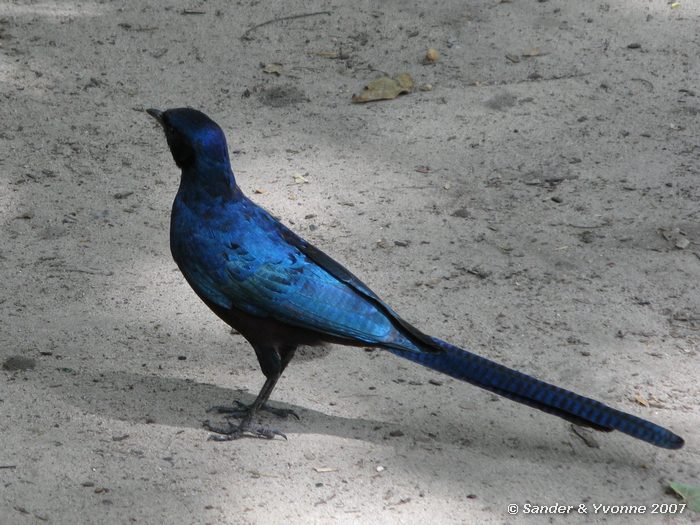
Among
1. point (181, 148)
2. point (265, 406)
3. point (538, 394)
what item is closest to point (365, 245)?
point (265, 406)

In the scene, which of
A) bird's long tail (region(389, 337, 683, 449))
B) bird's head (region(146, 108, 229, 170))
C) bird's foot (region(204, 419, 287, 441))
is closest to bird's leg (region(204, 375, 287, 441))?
bird's foot (region(204, 419, 287, 441))

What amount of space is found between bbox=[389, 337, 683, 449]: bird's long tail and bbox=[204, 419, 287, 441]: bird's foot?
621 mm

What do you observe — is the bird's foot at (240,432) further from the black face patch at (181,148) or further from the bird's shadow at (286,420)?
the black face patch at (181,148)

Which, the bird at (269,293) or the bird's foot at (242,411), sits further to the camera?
the bird's foot at (242,411)

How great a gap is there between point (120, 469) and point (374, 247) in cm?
220

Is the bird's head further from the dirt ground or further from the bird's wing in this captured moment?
the dirt ground

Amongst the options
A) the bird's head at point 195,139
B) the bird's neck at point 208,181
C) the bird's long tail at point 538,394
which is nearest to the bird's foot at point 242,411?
the bird's long tail at point 538,394

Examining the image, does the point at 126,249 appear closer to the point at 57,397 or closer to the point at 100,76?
the point at 57,397

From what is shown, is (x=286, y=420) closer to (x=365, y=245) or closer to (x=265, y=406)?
(x=265, y=406)

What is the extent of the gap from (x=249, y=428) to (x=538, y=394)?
1.20m

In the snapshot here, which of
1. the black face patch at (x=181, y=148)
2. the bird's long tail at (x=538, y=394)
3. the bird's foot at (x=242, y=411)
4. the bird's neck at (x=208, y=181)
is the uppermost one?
the black face patch at (x=181, y=148)

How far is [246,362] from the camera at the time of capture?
189 inches

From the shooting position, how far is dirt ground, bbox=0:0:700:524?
3.94m

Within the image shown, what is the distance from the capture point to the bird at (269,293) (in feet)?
13.5
